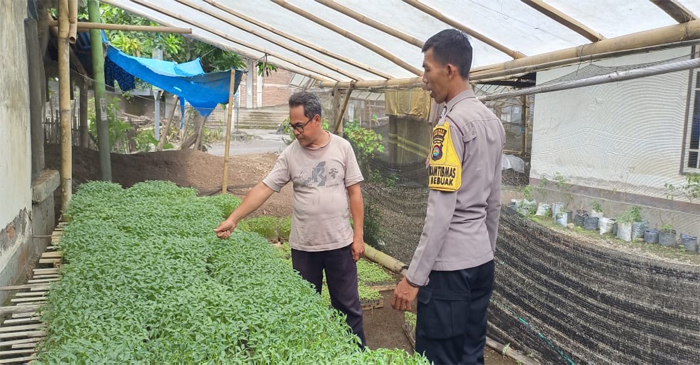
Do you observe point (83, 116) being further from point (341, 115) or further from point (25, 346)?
point (25, 346)

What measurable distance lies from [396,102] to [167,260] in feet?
13.9

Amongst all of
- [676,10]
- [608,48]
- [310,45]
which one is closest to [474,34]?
[608,48]

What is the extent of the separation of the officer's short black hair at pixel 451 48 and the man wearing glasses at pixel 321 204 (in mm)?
1478

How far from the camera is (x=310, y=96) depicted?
13.0ft

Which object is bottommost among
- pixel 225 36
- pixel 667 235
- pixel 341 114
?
pixel 667 235

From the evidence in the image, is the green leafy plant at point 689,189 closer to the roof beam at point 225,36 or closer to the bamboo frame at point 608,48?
the bamboo frame at point 608,48

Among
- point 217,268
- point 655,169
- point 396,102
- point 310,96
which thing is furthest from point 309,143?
point 396,102

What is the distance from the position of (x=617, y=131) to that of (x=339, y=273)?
2125 mm

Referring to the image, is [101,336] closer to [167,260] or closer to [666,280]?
[167,260]

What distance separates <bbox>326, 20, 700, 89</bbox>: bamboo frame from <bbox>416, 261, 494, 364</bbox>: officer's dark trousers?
1630 millimetres

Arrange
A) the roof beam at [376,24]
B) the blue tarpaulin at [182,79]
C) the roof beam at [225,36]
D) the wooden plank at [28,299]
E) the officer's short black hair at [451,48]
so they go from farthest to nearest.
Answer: the blue tarpaulin at [182,79] → the roof beam at [225,36] → the roof beam at [376,24] → the wooden plank at [28,299] → the officer's short black hair at [451,48]

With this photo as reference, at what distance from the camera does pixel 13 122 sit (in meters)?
4.43

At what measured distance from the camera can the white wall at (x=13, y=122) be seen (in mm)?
4039

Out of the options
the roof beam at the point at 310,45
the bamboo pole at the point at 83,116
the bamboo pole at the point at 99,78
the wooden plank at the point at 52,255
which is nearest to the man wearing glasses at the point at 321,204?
the wooden plank at the point at 52,255
